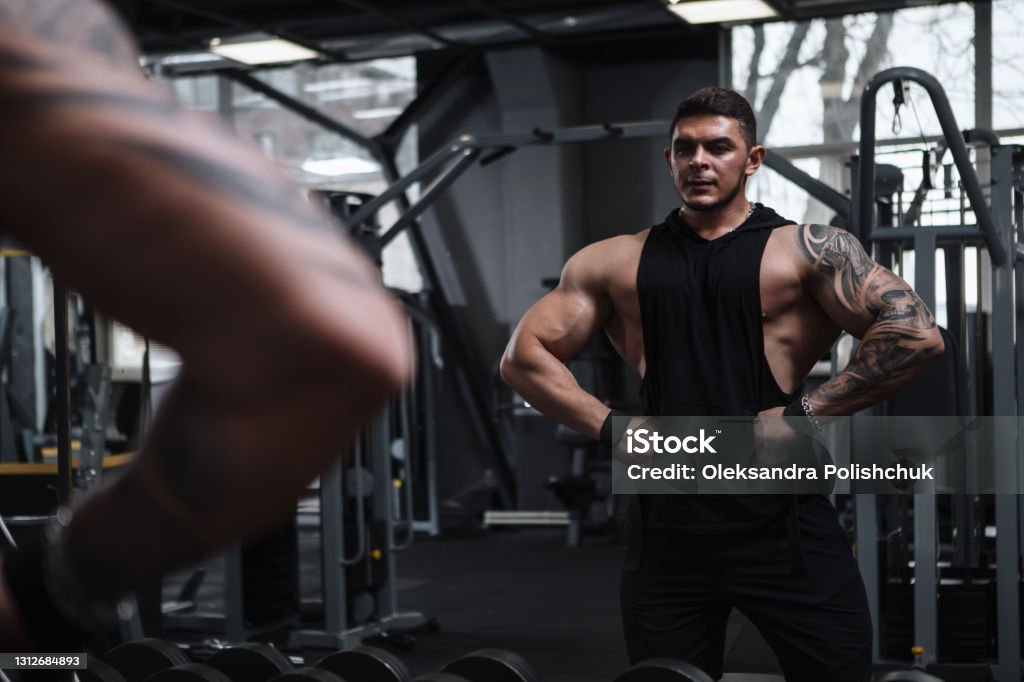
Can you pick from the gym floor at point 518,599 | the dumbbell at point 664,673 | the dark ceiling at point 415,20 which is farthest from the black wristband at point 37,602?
the dark ceiling at point 415,20

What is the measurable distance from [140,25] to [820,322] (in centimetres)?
645

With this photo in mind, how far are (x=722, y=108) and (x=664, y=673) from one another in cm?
99

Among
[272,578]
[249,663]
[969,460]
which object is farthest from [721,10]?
[249,663]

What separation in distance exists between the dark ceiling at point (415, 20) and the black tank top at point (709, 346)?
16.6 ft

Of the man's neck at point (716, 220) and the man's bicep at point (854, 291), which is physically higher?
the man's neck at point (716, 220)

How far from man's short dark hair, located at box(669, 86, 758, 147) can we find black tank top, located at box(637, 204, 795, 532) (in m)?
0.17

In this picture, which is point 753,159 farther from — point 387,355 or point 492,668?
point 387,355

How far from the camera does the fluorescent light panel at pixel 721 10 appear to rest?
6.65 metres

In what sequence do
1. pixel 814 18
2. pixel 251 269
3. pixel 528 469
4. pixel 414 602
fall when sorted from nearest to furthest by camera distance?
pixel 251 269 < pixel 414 602 < pixel 814 18 < pixel 528 469

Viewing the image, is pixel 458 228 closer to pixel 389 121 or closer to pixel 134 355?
pixel 389 121

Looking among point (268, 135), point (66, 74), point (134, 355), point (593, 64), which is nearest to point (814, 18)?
point (593, 64)

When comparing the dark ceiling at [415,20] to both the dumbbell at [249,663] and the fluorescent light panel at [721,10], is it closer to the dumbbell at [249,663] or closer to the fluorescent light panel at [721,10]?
the fluorescent light panel at [721,10]

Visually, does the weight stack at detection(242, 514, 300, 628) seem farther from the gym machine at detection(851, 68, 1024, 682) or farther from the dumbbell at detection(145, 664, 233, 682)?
the dumbbell at detection(145, 664, 233, 682)

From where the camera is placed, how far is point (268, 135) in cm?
858
